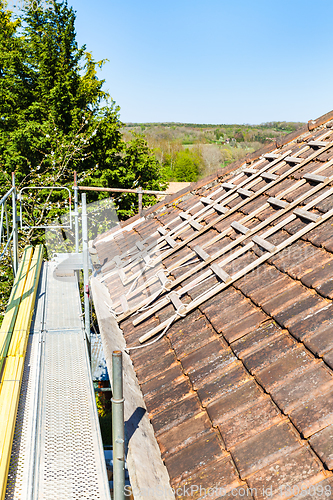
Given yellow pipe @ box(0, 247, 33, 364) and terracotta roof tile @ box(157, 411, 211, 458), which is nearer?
terracotta roof tile @ box(157, 411, 211, 458)

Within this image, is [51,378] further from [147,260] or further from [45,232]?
[45,232]

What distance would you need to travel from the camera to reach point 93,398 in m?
3.73

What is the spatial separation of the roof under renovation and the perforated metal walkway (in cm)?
88

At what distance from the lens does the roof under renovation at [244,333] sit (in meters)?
1.71

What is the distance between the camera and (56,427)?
10.5 feet

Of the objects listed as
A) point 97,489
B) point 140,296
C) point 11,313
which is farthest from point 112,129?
point 97,489

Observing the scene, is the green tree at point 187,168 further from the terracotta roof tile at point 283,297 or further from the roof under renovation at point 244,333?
the terracotta roof tile at point 283,297

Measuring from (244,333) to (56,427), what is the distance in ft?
6.57

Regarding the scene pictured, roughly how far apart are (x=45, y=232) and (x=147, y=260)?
13.0 meters

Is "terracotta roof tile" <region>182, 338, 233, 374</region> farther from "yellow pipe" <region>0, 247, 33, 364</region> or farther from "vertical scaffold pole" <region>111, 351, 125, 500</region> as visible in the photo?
"yellow pipe" <region>0, 247, 33, 364</region>

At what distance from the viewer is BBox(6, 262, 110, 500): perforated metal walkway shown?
2.58m

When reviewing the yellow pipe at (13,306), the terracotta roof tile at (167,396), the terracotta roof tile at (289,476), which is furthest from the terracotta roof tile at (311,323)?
the yellow pipe at (13,306)

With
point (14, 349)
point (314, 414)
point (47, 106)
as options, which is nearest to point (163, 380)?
point (314, 414)

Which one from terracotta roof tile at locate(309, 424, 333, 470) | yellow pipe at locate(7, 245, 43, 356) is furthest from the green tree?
terracotta roof tile at locate(309, 424, 333, 470)
